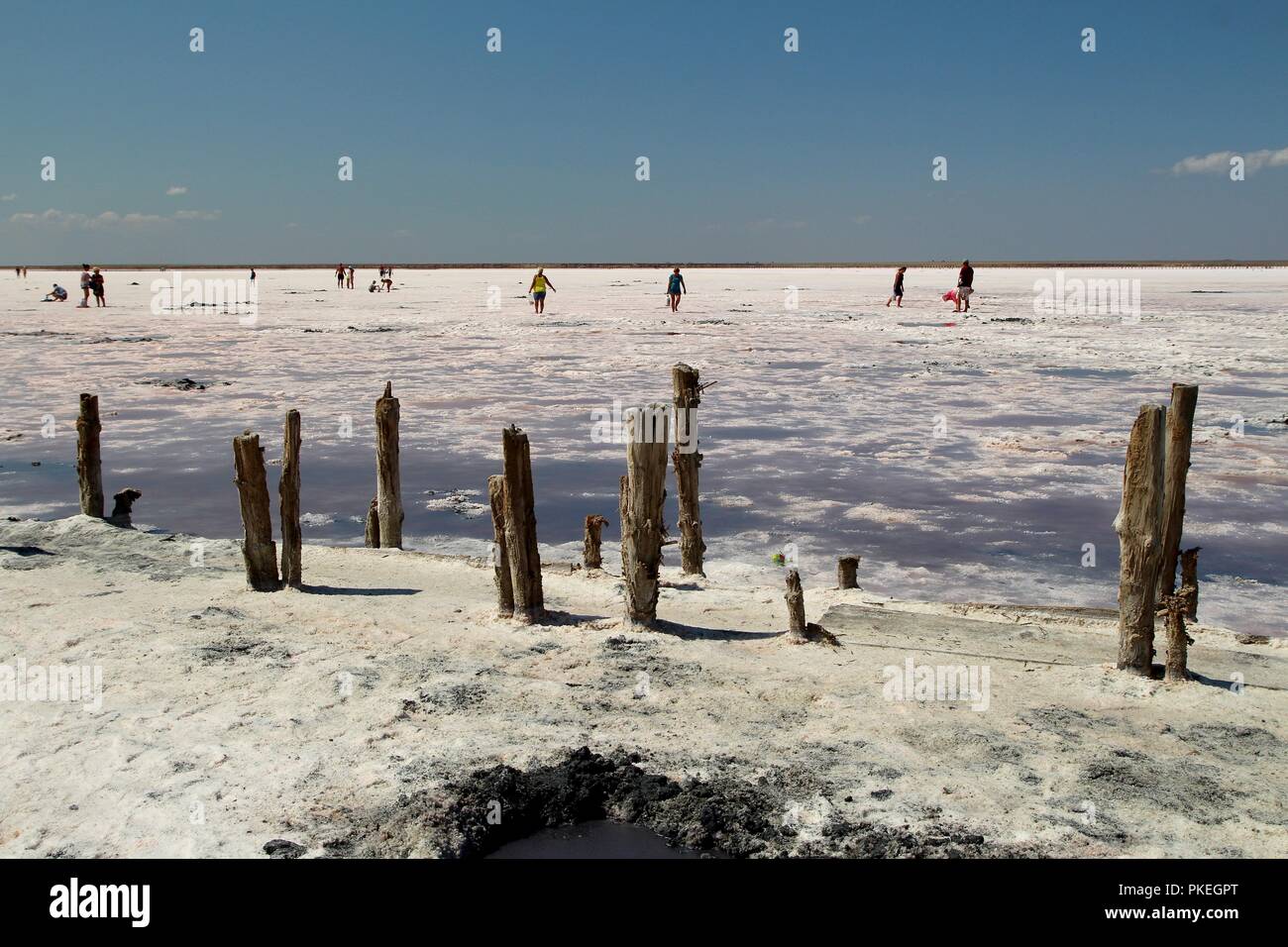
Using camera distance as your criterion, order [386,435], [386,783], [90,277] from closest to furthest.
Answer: [386,783] → [386,435] → [90,277]

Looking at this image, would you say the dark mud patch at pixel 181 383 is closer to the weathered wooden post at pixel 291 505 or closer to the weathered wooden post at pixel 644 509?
the weathered wooden post at pixel 291 505

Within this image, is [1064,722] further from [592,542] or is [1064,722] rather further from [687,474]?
[592,542]

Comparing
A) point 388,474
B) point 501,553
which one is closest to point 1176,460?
point 501,553

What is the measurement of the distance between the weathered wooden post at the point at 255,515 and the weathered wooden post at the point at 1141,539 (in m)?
6.21

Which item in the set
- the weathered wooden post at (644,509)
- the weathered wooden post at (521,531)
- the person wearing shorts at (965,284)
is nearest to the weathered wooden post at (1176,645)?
the weathered wooden post at (644,509)

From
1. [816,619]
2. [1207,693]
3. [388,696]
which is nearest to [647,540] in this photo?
[816,619]

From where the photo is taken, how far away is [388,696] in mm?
6285

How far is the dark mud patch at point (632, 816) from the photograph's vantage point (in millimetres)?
4750

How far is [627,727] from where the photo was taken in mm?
5984

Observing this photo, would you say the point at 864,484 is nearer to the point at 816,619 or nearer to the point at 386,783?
the point at 816,619

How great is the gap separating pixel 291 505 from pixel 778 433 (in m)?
9.11

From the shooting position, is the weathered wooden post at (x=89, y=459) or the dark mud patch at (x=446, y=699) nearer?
the dark mud patch at (x=446, y=699)

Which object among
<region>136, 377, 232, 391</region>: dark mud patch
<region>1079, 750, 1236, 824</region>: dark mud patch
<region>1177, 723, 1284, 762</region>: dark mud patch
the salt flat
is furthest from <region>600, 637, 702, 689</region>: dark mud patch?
<region>136, 377, 232, 391</region>: dark mud patch
